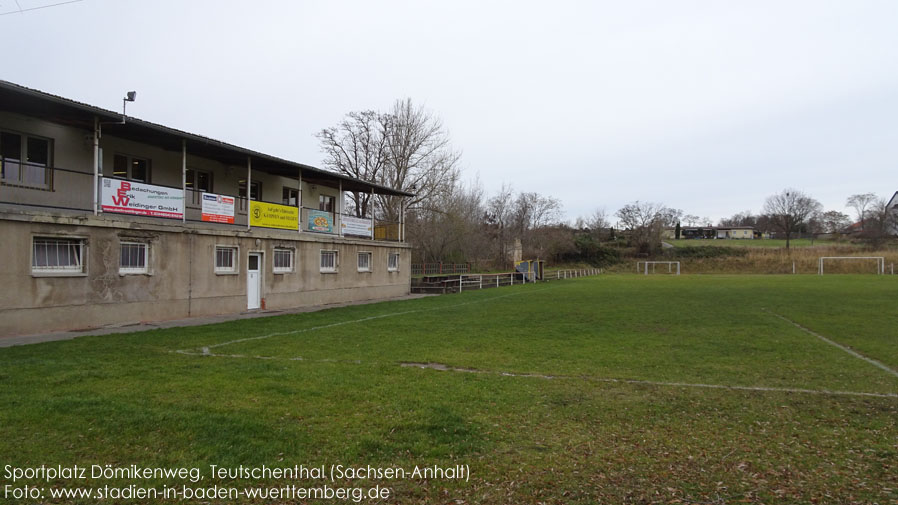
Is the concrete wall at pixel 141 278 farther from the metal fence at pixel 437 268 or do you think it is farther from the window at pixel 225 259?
the metal fence at pixel 437 268

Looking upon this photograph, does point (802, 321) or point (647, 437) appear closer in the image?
point (647, 437)

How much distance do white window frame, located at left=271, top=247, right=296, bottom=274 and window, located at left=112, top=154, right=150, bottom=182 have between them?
4808 mm

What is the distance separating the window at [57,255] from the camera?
1283 centimetres

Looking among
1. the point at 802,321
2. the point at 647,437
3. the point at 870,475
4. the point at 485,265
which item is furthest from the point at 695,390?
the point at 485,265

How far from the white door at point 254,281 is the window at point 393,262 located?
354 inches

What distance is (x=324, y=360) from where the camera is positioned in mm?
9352

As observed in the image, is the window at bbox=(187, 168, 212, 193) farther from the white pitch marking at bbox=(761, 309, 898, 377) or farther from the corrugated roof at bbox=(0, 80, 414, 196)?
the white pitch marking at bbox=(761, 309, 898, 377)

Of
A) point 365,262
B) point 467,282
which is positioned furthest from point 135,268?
point 467,282

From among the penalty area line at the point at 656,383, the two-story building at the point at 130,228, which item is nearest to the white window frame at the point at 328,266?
the two-story building at the point at 130,228

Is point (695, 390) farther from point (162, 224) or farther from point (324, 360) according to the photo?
point (162, 224)

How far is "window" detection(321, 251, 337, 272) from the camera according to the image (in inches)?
899

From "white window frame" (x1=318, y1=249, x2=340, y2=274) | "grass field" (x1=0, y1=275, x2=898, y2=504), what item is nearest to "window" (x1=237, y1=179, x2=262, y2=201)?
"white window frame" (x1=318, y1=249, x2=340, y2=274)

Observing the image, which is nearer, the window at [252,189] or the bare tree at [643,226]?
the window at [252,189]

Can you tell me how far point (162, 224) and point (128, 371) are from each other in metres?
9.01
